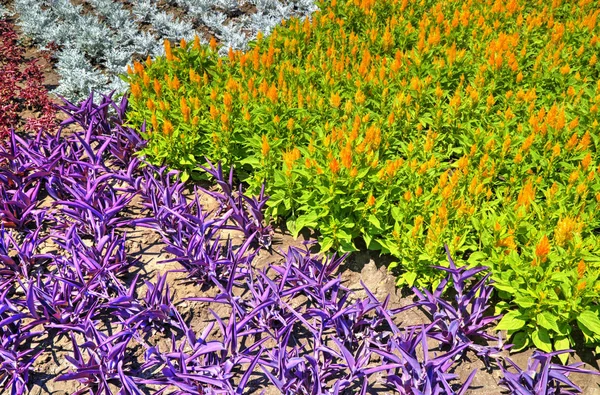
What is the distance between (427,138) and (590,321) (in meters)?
1.76

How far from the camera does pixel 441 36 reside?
5488mm

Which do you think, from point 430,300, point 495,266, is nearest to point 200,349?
point 430,300

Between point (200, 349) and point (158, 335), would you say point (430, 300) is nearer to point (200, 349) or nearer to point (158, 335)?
point (200, 349)

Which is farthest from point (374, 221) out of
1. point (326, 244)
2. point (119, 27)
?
point (119, 27)

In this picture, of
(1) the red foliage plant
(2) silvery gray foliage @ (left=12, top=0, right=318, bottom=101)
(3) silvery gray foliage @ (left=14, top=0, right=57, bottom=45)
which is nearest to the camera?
(1) the red foliage plant

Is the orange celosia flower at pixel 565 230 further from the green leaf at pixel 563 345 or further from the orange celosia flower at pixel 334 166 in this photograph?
the orange celosia flower at pixel 334 166

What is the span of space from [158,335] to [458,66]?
12.5 feet

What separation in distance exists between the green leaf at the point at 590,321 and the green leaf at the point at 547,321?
0.46 ft

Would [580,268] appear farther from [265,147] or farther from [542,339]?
[265,147]

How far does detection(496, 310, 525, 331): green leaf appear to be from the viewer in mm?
2955

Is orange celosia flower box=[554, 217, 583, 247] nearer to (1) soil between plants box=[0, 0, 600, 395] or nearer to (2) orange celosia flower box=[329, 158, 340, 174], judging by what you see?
(1) soil between plants box=[0, 0, 600, 395]

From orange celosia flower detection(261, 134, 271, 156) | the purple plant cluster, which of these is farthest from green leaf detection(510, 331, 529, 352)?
orange celosia flower detection(261, 134, 271, 156)

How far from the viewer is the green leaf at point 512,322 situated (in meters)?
2.95

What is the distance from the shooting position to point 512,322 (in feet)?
9.79
